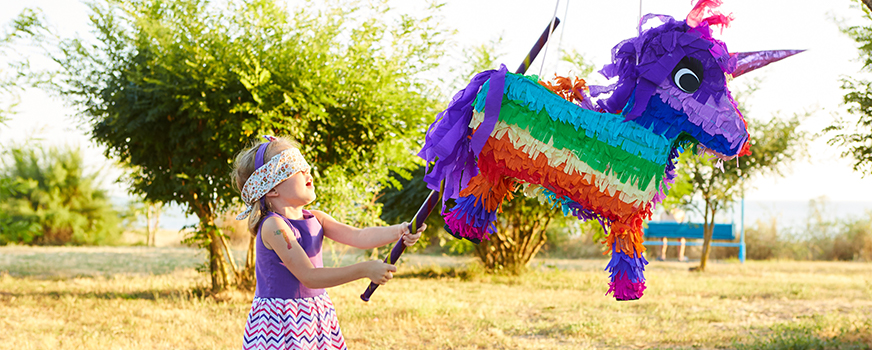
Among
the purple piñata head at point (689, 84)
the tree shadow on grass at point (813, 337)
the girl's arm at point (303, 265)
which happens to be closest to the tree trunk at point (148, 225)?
the tree shadow on grass at point (813, 337)

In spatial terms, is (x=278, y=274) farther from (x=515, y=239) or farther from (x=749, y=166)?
(x=749, y=166)

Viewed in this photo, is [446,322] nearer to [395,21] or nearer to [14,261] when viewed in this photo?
[395,21]

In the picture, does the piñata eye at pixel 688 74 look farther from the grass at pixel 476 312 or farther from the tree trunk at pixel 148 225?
the tree trunk at pixel 148 225

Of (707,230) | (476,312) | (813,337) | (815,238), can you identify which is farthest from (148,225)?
(815,238)

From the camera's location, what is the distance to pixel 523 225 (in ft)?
25.5

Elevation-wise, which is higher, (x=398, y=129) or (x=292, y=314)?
(x=398, y=129)

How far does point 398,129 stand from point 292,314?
3.38 m

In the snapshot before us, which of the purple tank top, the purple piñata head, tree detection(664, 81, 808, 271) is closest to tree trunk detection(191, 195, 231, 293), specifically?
the purple tank top

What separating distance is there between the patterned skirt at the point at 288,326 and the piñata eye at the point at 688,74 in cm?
122

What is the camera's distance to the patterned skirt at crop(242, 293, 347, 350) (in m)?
1.81

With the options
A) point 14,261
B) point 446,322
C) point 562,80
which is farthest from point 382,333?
point 14,261

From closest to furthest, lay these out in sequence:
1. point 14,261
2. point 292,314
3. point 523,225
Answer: point 292,314, point 523,225, point 14,261

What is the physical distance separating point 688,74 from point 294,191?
3.76ft

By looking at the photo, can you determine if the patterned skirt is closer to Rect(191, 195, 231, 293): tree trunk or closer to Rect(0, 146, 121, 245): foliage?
Rect(191, 195, 231, 293): tree trunk
